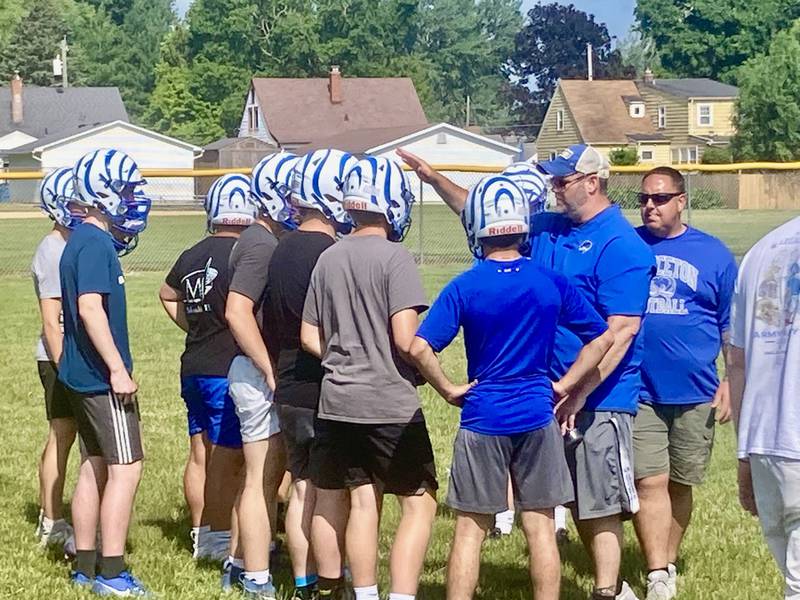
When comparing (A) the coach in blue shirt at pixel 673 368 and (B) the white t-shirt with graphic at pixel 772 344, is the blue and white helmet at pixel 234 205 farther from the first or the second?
(B) the white t-shirt with graphic at pixel 772 344

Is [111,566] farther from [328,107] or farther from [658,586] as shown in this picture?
[328,107]

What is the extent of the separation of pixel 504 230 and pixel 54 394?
9.76ft

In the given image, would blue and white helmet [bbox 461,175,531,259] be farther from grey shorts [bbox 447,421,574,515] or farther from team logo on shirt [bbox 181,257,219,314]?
team logo on shirt [bbox 181,257,219,314]

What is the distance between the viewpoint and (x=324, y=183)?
5715 millimetres

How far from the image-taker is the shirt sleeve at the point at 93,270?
19.4 ft

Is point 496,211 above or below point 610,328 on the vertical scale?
above

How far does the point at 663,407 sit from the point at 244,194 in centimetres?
229

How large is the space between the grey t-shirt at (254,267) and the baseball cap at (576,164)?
1284mm

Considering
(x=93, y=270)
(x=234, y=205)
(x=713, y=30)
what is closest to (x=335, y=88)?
(x=713, y=30)

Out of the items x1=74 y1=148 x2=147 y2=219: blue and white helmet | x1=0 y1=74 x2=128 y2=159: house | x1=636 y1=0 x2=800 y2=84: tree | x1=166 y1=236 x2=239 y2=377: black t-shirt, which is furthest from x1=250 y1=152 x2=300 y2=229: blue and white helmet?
x1=636 y1=0 x2=800 y2=84: tree

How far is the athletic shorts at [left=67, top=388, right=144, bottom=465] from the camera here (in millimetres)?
6086

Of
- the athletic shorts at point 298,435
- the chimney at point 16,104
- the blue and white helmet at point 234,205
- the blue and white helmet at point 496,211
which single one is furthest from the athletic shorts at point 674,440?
the chimney at point 16,104

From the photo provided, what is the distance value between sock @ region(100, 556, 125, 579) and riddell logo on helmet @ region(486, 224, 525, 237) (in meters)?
2.42

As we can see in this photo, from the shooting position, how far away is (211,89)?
85750 millimetres
